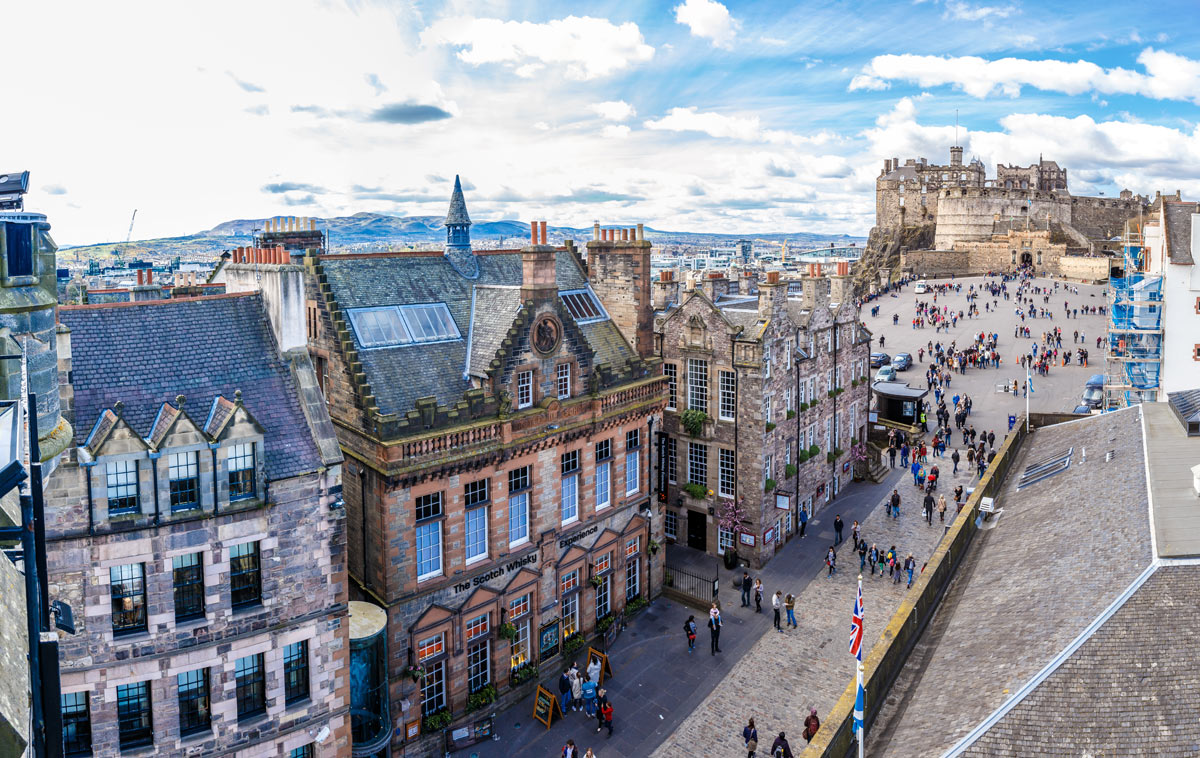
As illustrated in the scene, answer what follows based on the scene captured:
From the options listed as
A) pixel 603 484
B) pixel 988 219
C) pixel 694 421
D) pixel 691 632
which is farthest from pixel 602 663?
pixel 988 219

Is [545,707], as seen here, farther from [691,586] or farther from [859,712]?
[859,712]

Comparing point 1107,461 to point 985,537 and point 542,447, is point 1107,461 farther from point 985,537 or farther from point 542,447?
point 542,447

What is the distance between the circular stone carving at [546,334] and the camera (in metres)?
26.1

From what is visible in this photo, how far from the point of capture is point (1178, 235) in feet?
143

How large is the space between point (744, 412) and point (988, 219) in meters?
124

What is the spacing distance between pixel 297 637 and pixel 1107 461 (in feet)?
75.2

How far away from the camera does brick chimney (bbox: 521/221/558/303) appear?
85.4ft

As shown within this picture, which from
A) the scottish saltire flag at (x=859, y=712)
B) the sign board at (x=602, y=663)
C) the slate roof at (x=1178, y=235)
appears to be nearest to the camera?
the scottish saltire flag at (x=859, y=712)

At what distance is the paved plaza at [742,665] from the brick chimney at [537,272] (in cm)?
1315

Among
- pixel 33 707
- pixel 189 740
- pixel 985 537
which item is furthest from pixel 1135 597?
pixel 189 740

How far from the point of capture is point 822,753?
12352 millimetres

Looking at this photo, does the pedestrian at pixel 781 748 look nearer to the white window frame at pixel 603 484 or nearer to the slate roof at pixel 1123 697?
the white window frame at pixel 603 484

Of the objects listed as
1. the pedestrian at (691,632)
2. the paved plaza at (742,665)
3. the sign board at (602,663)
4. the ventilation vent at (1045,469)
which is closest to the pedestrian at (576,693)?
the paved plaza at (742,665)

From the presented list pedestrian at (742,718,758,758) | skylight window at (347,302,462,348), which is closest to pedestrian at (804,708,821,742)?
pedestrian at (742,718,758,758)
